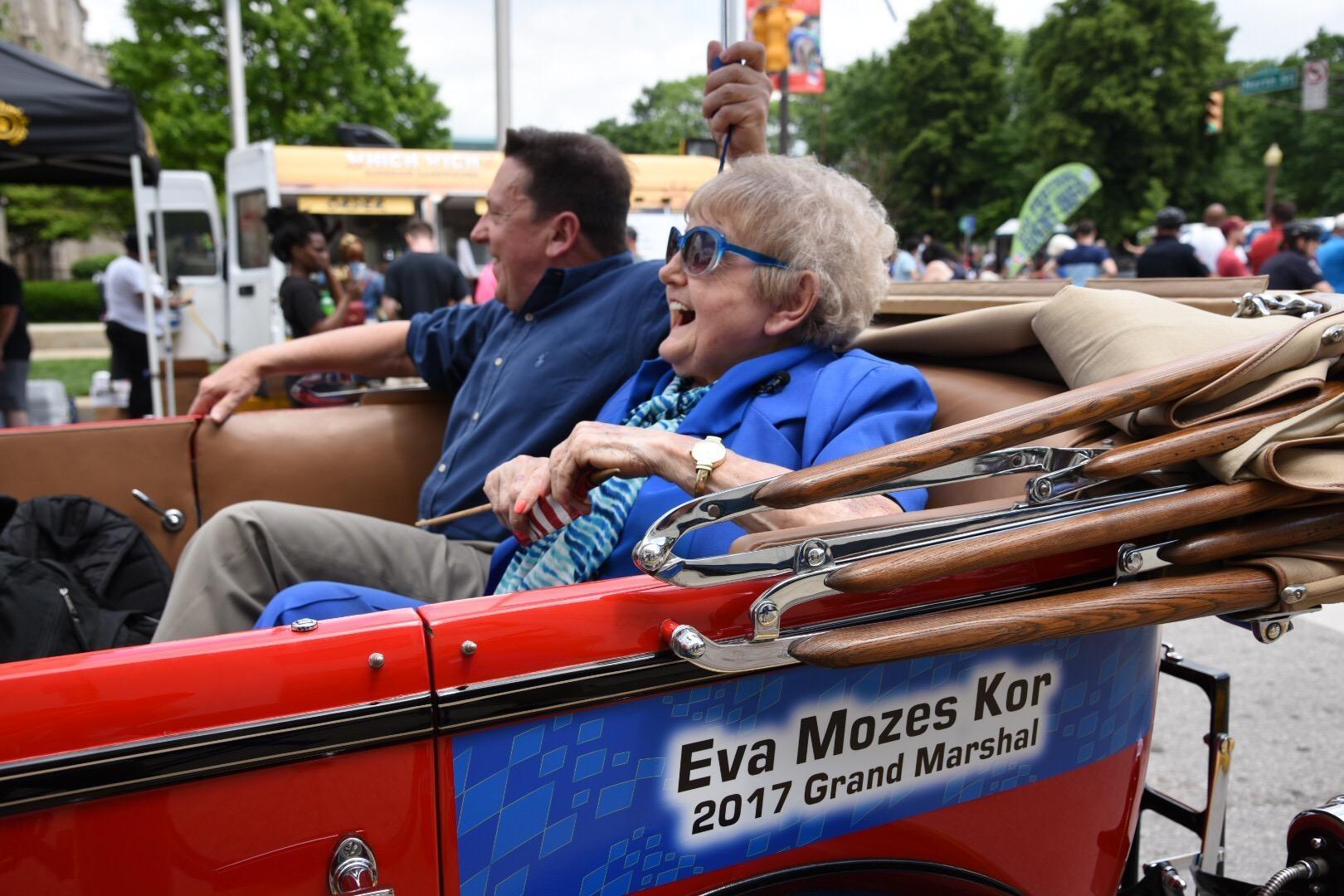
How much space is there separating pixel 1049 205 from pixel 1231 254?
1793 mm

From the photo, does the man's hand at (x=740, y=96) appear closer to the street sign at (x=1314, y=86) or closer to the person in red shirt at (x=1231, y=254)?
the person in red shirt at (x=1231, y=254)

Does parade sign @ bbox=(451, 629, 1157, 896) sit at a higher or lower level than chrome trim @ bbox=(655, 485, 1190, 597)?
lower

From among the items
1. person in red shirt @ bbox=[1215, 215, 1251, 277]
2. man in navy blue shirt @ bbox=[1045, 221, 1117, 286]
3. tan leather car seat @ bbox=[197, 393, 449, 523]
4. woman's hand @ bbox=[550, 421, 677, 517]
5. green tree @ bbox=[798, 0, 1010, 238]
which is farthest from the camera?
green tree @ bbox=[798, 0, 1010, 238]

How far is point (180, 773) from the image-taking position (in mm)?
994

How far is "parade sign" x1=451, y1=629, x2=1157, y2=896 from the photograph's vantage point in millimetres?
1140

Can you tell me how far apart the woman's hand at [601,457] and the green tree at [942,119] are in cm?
4151

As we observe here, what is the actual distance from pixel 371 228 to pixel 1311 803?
15950 mm

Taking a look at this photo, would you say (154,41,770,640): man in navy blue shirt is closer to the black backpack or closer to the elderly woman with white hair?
the black backpack

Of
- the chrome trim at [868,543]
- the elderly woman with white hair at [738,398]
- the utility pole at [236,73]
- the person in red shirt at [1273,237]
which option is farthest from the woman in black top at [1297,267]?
the utility pole at [236,73]

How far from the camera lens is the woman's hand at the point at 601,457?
57.7 inches

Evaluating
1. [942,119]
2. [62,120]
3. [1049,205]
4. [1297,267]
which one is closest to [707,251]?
[62,120]

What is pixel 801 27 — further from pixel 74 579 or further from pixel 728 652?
pixel 728 652

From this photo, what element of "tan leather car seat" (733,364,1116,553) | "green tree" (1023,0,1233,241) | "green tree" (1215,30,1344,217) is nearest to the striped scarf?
"tan leather car seat" (733,364,1116,553)

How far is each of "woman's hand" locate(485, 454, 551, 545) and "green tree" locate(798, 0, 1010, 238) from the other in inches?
1629
